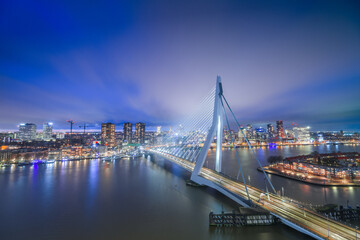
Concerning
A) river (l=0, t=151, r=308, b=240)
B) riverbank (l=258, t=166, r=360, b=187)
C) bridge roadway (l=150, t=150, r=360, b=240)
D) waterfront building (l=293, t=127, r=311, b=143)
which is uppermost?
waterfront building (l=293, t=127, r=311, b=143)

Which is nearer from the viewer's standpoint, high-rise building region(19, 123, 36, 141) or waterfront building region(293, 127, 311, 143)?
high-rise building region(19, 123, 36, 141)

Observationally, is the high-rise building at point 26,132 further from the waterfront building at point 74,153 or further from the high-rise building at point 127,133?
the waterfront building at point 74,153

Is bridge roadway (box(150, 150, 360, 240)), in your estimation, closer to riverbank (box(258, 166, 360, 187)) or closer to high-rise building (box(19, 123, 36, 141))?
riverbank (box(258, 166, 360, 187))

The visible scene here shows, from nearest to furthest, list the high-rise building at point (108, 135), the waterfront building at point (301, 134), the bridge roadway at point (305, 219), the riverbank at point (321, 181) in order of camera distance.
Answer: the bridge roadway at point (305, 219), the riverbank at point (321, 181), the high-rise building at point (108, 135), the waterfront building at point (301, 134)

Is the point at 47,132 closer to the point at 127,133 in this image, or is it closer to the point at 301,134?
the point at 127,133

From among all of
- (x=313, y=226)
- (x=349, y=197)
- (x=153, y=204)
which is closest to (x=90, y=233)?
(x=153, y=204)

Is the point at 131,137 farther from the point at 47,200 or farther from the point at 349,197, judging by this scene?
the point at 349,197

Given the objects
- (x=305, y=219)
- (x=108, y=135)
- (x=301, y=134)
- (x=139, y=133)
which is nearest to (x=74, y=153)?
(x=108, y=135)

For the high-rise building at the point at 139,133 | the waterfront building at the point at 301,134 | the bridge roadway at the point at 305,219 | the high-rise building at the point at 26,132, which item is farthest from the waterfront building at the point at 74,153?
the waterfront building at the point at 301,134

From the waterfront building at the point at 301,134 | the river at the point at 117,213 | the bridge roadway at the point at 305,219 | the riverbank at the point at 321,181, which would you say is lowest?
the river at the point at 117,213

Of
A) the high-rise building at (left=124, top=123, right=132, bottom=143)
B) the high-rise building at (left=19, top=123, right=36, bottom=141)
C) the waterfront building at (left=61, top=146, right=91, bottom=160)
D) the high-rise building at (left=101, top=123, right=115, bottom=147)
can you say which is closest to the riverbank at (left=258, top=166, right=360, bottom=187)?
the waterfront building at (left=61, top=146, right=91, bottom=160)

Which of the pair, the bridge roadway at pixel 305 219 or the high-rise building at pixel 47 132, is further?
the high-rise building at pixel 47 132
